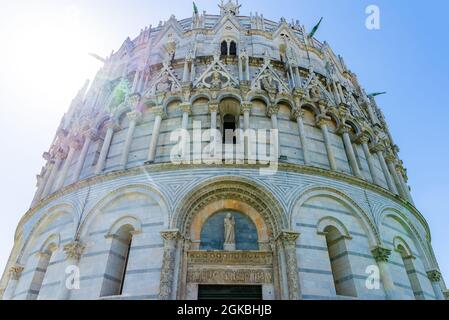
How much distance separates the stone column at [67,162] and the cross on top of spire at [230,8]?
10441 millimetres

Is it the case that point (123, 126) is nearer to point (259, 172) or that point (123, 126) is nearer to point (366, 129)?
point (259, 172)

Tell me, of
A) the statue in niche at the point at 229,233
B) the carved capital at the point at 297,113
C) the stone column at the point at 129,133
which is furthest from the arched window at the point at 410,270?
the stone column at the point at 129,133

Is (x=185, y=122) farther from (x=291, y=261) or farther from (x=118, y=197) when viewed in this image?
(x=291, y=261)

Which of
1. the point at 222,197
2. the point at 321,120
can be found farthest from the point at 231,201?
the point at 321,120

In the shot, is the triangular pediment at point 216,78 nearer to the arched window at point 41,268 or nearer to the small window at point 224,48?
the small window at point 224,48

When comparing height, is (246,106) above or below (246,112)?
above

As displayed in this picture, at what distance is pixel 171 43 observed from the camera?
16.8 metres

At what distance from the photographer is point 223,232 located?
10352mm

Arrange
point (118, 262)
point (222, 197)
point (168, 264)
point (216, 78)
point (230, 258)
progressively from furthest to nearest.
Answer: point (216, 78) → point (222, 197) → point (118, 262) → point (230, 258) → point (168, 264)

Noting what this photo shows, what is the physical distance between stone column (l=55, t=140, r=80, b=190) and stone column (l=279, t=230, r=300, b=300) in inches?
356

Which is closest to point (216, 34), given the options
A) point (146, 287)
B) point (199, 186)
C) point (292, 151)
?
point (292, 151)

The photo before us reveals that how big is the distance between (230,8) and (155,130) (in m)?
10.2

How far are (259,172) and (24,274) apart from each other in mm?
8977

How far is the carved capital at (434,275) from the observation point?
39.1 feet
